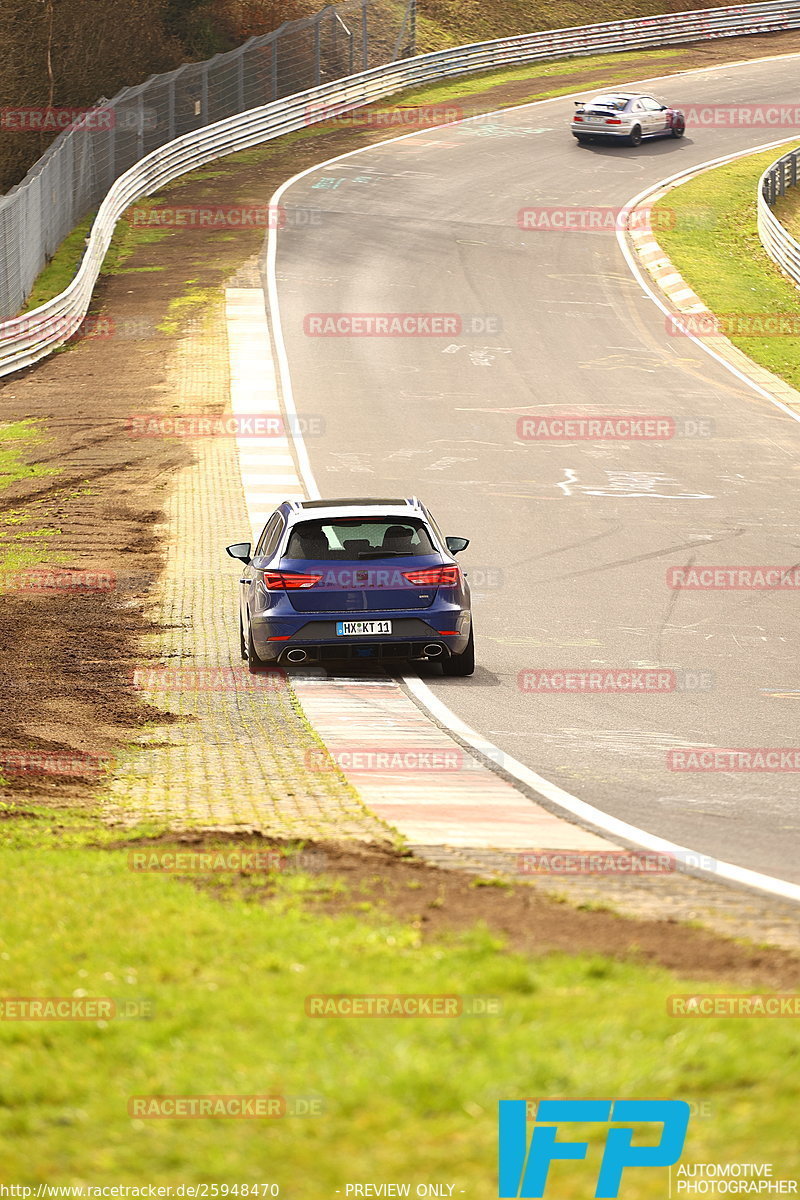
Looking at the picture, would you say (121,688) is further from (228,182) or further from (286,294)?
(228,182)

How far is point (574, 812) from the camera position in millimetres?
9062

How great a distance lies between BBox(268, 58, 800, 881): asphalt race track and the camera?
37.7 ft

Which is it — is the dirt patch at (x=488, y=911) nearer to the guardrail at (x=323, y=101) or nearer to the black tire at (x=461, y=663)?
the black tire at (x=461, y=663)

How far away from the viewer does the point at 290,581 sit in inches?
533

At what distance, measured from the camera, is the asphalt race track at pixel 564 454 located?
37.7 ft

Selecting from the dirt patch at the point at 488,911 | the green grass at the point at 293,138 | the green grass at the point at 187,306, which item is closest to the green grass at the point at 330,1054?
the dirt patch at the point at 488,911

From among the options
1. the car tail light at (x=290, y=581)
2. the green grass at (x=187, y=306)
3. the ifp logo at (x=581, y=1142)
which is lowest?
the green grass at (x=187, y=306)

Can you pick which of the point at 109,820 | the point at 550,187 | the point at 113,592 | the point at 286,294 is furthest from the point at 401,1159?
the point at 550,187

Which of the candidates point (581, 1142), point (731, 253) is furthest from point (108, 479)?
point (731, 253)

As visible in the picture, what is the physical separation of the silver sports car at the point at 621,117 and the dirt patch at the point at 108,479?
8.04m

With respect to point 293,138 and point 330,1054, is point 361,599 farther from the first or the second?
point 293,138

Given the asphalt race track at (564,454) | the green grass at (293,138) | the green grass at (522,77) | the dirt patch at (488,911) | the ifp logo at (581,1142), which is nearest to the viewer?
the ifp logo at (581,1142)

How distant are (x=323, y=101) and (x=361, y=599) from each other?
49.4 m

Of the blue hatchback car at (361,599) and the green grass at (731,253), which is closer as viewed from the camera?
the blue hatchback car at (361,599)
